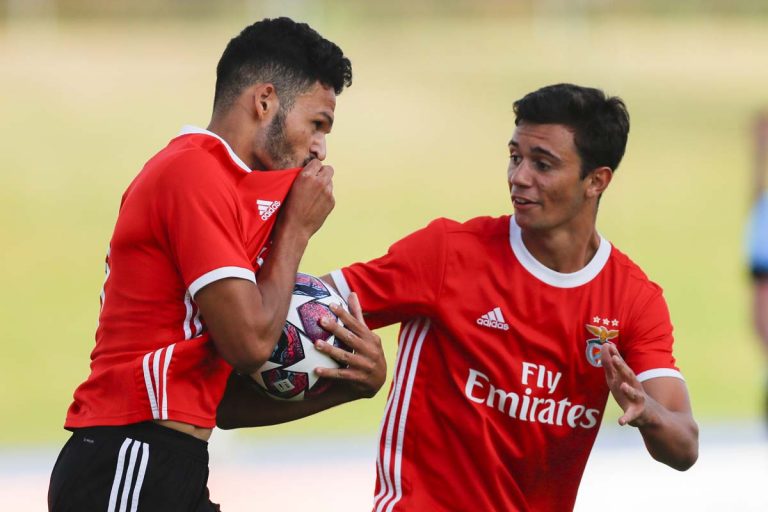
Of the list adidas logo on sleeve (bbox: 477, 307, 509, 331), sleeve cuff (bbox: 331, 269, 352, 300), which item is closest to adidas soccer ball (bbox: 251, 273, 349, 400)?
sleeve cuff (bbox: 331, 269, 352, 300)

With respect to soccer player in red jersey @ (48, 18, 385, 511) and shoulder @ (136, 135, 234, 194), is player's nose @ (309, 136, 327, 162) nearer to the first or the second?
soccer player in red jersey @ (48, 18, 385, 511)

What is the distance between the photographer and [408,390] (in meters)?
4.24

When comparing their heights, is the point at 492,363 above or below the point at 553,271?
below

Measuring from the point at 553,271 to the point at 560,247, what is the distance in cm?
9

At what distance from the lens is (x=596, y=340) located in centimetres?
416

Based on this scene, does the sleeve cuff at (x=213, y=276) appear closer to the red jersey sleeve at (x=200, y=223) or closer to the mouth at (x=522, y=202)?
the red jersey sleeve at (x=200, y=223)

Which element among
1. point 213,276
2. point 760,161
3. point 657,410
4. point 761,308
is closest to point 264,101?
point 213,276

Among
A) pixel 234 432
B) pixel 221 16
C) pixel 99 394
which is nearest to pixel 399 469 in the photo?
pixel 99 394

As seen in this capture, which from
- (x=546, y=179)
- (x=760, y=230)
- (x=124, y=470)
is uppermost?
(x=760, y=230)

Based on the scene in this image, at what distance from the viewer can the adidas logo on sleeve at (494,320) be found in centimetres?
418

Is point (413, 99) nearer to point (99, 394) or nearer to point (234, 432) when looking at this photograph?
point (234, 432)

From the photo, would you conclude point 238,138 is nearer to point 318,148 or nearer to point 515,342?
point 318,148

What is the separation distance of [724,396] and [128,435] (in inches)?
371

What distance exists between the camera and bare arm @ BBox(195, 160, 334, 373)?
3.36 m
